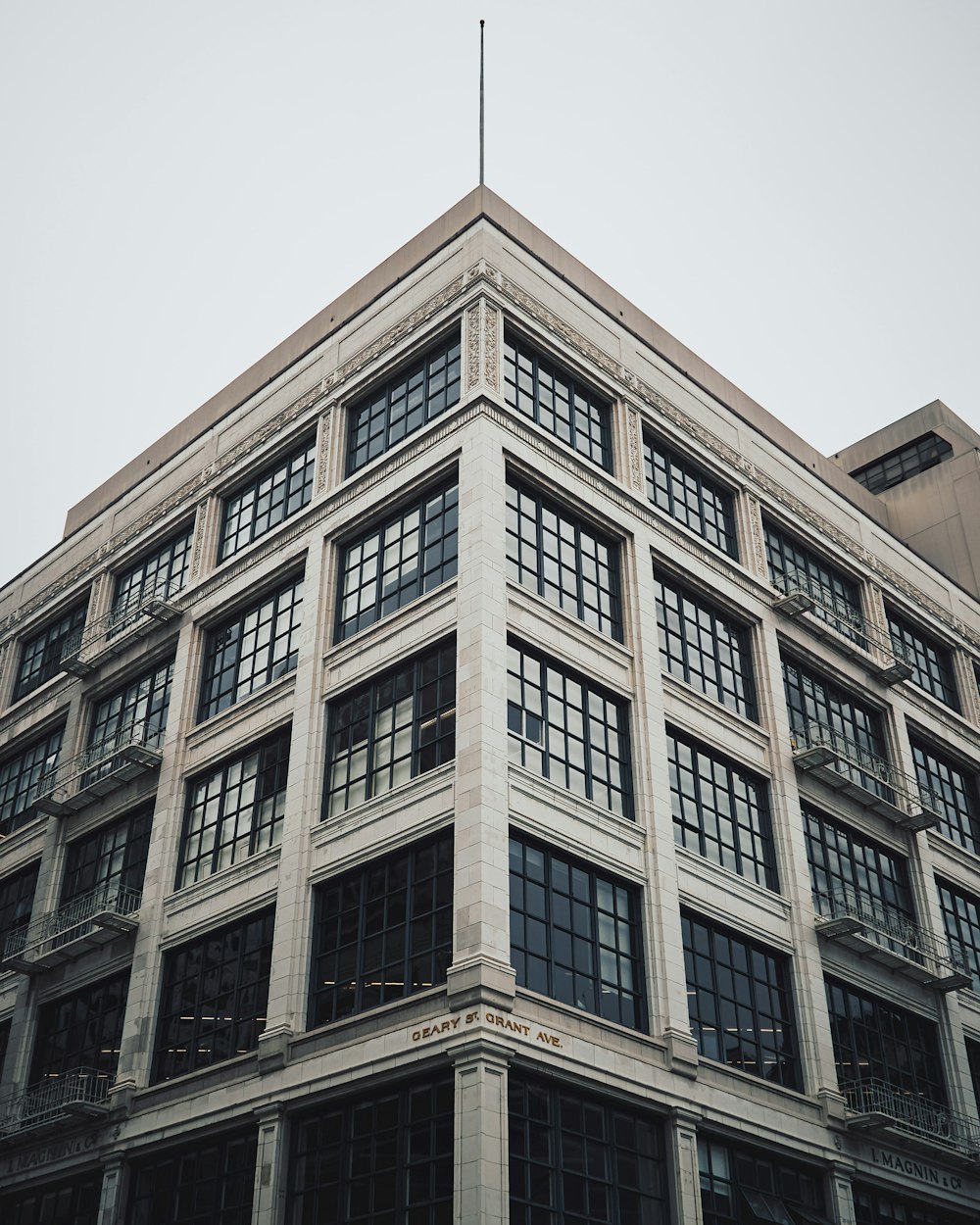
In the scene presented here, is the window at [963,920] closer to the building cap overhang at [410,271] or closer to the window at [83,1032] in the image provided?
the building cap overhang at [410,271]

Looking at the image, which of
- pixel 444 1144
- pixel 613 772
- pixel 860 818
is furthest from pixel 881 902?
pixel 444 1144

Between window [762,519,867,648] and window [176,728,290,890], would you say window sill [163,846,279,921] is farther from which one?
window [762,519,867,648]

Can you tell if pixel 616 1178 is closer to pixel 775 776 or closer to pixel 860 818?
pixel 775 776

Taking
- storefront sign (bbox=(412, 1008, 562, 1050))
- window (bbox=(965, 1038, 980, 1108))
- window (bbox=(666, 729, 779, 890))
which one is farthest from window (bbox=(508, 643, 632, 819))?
window (bbox=(965, 1038, 980, 1108))

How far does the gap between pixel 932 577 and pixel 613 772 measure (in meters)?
24.1

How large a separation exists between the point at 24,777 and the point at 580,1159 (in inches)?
1075

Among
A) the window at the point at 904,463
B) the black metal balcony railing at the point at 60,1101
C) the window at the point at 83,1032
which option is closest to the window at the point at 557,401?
the window at the point at 83,1032

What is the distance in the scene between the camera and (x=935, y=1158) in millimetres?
36375

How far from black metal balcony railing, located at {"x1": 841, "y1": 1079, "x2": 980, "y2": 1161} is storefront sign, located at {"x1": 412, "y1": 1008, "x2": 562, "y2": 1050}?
10.9 metres

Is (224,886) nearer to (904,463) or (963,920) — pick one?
(963,920)

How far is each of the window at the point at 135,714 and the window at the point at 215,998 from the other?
7.53 m

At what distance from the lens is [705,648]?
39000mm

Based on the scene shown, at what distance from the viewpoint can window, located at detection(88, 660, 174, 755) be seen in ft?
135

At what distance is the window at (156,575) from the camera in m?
44.2
